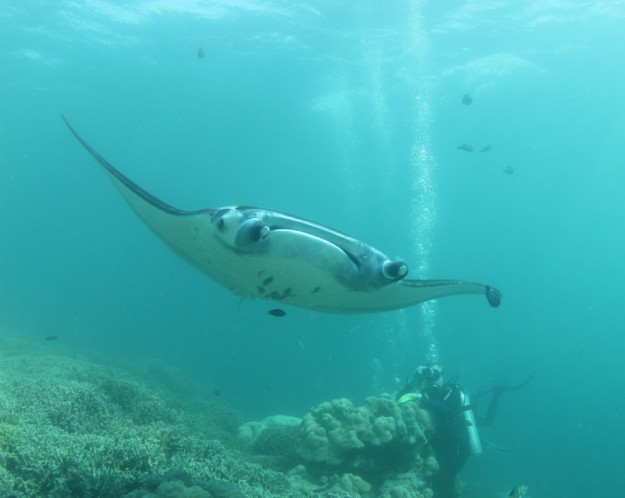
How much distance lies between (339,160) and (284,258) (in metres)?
58.6

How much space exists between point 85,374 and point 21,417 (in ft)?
13.1

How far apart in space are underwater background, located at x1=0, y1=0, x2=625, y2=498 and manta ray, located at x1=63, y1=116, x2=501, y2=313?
12314 millimetres

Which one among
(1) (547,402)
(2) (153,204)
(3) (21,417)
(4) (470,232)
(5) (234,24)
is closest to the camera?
(2) (153,204)

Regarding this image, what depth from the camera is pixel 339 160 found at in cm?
6066

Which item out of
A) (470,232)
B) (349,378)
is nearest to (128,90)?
(349,378)

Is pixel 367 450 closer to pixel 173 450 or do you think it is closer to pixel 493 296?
pixel 173 450

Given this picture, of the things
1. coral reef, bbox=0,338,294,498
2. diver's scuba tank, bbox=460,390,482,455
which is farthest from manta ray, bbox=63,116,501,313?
diver's scuba tank, bbox=460,390,482,455

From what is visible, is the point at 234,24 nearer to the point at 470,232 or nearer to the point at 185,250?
the point at 185,250

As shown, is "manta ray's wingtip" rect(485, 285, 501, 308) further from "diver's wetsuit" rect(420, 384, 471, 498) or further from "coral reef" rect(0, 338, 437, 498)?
"diver's wetsuit" rect(420, 384, 471, 498)

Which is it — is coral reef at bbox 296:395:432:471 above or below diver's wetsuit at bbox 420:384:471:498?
above

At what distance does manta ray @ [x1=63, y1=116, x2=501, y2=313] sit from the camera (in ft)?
10.6

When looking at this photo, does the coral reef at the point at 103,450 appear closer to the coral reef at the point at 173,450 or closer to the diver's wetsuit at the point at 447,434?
the coral reef at the point at 173,450

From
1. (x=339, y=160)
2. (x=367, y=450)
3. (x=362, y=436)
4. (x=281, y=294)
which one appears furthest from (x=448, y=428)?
(x=339, y=160)

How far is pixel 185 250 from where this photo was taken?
4195mm
